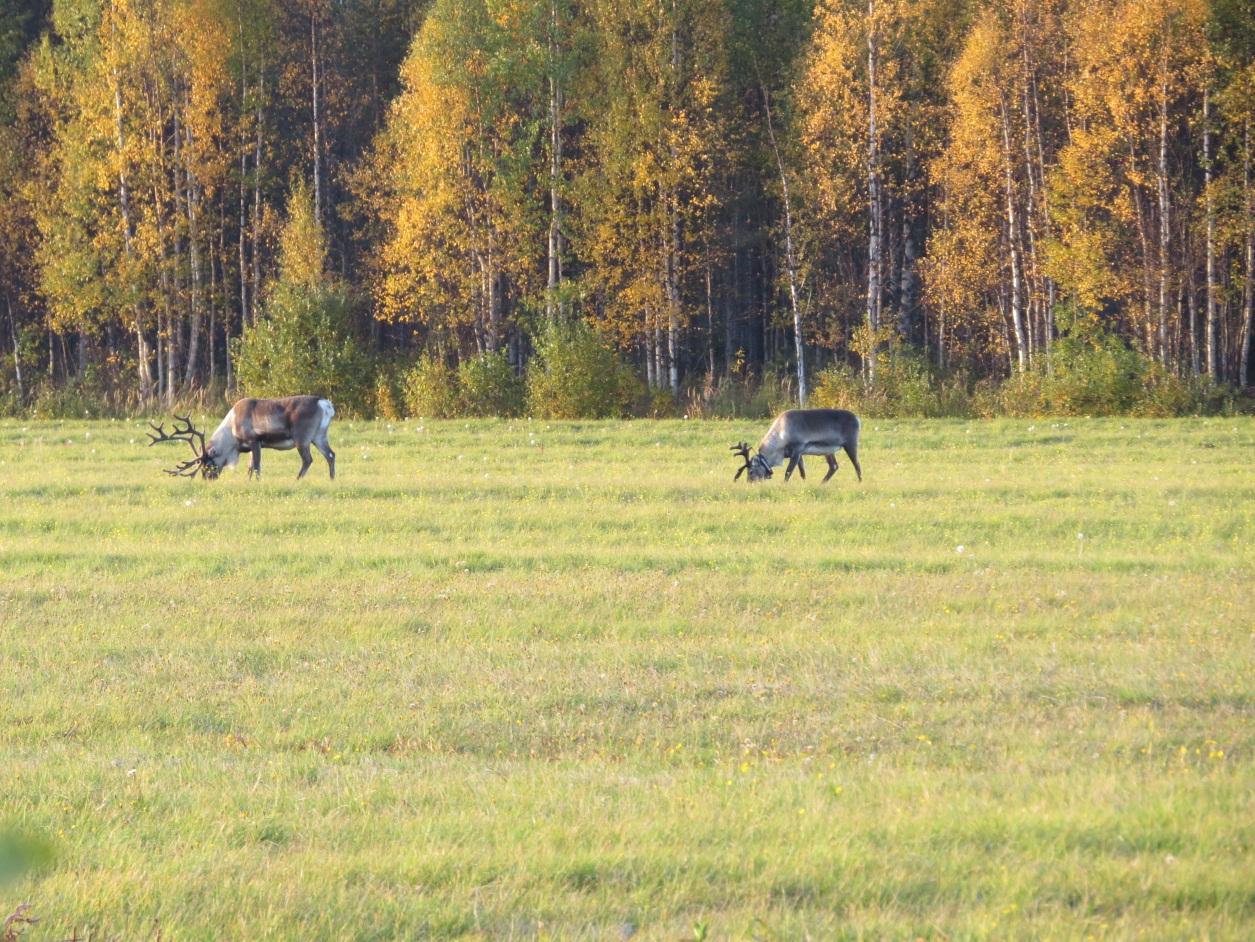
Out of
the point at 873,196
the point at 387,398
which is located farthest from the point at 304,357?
the point at 873,196

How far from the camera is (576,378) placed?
40.2 meters

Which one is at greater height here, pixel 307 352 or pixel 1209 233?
pixel 1209 233

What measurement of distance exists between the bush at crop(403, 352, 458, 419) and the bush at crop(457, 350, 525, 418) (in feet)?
1.03

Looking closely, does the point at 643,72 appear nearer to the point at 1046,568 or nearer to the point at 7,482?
the point at 7,482

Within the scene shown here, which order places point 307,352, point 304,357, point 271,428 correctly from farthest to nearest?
point 307,352 → point 304,357 → point 271,428

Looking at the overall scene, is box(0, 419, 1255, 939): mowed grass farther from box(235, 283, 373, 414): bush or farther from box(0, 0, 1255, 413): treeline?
box(235, 283, 373, 414): bush

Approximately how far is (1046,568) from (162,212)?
40024 mm

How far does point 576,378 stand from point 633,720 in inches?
1231

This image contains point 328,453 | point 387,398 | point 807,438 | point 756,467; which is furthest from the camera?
point 387,398

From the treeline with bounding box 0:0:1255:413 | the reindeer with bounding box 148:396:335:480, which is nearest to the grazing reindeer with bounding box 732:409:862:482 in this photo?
the reindeer with bounding box 148:396:335:480

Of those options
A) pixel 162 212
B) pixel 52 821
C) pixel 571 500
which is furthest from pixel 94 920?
pixel 162 212

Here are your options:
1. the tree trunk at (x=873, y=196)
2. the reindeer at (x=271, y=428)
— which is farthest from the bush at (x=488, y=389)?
the reindeer at (x=271, y=428)

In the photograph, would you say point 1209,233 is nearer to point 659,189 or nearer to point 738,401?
point 738,401

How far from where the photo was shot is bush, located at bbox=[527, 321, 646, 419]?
40.2m
